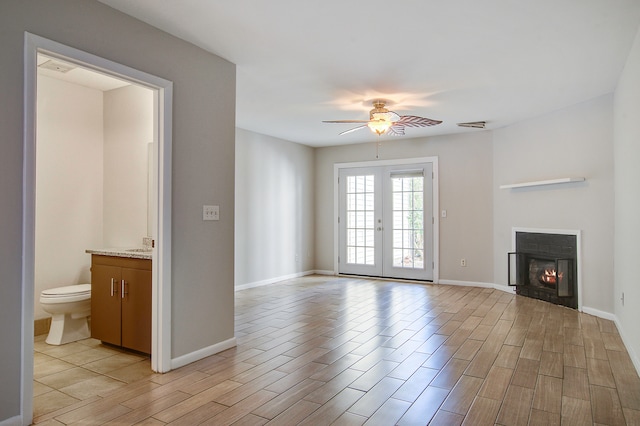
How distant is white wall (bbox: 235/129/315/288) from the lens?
6.31 m

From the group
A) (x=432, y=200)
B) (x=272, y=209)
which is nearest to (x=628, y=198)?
(x=432, y=200)

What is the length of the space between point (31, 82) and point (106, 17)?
67cm

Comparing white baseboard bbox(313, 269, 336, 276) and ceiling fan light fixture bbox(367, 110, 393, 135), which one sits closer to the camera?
ceiling fan light fixture bbox(367, 110, 393, 135)

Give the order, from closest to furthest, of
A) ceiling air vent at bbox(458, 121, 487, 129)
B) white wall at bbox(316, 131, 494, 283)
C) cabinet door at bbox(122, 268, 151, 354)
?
cabinet door at bbox(122, 268, 151, 354)
ceiling air vent at bbox(458, 121, 487, 129)
white wall at bbox(316, 131, 494, 283)

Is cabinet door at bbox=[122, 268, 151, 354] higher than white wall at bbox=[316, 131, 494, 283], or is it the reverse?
white wall at bbox=[316, 131, 494, 283]

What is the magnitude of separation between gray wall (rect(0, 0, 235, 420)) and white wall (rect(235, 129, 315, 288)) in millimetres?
2801

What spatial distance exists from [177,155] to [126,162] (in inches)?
59.6

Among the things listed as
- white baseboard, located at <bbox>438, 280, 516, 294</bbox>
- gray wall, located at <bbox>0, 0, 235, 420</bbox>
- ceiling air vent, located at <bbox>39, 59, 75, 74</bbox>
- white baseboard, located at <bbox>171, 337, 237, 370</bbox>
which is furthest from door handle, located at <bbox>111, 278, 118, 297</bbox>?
white baseboard, located at <bbox>438, 280, 516, 294</bbox>

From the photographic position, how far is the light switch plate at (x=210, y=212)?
3.25m

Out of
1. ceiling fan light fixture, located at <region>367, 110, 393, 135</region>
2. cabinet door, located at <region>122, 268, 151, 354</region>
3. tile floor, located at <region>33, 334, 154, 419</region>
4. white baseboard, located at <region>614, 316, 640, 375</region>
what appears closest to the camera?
tile floor, located at <region>33, 334, 154, 419</region>

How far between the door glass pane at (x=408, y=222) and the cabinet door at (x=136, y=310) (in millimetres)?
4772

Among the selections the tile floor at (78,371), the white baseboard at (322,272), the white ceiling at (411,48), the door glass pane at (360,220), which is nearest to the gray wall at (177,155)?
the white ceiling at (411,48)

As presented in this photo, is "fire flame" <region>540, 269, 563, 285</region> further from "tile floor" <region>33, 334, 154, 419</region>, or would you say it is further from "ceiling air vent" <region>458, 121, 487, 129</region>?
"tile floor" <region>33, 334, 154, 419</region>

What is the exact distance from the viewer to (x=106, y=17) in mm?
2553
